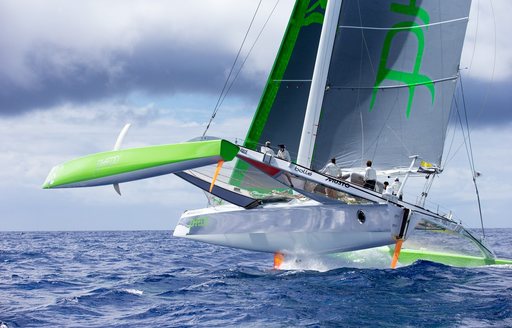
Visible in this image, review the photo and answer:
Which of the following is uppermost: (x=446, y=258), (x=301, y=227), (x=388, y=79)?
(x=388, y=79)

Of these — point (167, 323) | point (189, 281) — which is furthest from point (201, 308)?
point (189, 281)

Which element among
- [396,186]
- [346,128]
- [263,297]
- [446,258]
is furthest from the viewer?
[446,258]

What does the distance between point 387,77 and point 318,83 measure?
1663mm

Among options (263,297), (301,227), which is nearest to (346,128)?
(301,227)

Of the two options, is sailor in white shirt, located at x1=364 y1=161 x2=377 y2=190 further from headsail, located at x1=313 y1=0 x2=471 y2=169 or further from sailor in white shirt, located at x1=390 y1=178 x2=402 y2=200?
headsail, located at x1=313 y1=0 x2=471 y2=169

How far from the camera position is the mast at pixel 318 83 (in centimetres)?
1259

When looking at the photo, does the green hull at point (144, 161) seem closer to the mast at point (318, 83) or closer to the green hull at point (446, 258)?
the mast at point (318, 83)

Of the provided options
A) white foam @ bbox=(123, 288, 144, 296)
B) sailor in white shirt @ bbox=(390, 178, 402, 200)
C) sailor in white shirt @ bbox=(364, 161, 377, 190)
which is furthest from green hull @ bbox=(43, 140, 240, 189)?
sailor in white shirt @ bbox=(390, 178, 402, 200)

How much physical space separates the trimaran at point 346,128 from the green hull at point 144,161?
3.39 ft

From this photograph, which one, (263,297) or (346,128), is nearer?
(263,297)

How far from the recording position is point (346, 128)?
1333cm

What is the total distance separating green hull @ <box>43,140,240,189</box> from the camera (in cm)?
944

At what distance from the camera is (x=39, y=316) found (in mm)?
8438

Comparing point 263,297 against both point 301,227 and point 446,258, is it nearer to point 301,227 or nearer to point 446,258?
point 301,227
